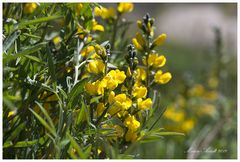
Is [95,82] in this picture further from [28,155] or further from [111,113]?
[28,155]

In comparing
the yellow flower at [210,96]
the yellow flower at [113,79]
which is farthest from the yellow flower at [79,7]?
the yellow flower at [210,96]

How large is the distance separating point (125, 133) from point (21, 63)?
0.28m

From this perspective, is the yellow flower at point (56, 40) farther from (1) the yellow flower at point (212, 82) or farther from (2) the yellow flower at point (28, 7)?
(1) the yellow flower at point (212, 82)

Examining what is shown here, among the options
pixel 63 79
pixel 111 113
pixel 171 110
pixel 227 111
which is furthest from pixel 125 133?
pixel 227 111

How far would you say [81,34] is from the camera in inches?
51.6

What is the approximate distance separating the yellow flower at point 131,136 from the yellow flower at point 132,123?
1 centimetres

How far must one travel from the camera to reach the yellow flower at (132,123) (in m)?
1.12

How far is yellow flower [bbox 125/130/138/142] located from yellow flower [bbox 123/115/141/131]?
0.01 meters

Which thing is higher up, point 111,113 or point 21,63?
point 21,63

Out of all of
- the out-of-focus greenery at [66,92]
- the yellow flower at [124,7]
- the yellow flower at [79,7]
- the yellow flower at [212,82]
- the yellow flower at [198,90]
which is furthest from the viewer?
the yellow flower at [212,82]

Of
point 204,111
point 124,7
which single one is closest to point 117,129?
point 124,7

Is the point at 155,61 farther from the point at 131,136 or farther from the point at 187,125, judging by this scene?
the point at 187,125

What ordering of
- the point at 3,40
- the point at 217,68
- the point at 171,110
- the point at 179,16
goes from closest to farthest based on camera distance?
the point at 3,40, the point at 171,110, the point at 217,68, the point at 179,16

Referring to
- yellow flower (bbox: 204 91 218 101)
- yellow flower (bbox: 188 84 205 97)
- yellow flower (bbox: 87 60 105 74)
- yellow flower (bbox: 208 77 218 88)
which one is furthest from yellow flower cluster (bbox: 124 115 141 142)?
yellow flower (bbox: 208 77 218 88)
